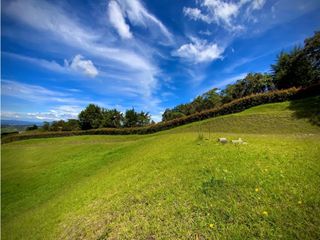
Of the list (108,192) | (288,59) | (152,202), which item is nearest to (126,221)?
(152,202)

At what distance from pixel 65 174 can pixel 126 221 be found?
38.4ft

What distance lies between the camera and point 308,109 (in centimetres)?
1611

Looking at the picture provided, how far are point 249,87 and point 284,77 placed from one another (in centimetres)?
1197

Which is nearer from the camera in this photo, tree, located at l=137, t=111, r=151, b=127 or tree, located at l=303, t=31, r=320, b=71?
tree, located at l=303, t=31, r=320, b=71

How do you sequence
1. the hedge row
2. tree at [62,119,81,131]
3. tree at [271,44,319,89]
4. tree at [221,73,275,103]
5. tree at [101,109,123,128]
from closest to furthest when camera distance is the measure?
the hedge row → tree at [271,44,319,89] → tree at [221,73,275,103] → tree at [101,109,123,128] → tree at [62,119,81,131]

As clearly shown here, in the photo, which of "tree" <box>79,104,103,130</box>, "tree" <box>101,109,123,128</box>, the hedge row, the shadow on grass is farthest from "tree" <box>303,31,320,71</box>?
"tree" <box>79,104,103,130</box>

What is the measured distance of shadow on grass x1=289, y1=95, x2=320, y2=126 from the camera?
14.3 meters

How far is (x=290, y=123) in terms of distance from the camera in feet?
48.7

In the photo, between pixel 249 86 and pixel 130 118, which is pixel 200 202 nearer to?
pixel 130 118

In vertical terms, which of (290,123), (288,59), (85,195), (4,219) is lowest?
(4,219)

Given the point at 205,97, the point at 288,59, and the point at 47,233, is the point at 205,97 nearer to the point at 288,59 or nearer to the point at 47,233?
the point at 288,59

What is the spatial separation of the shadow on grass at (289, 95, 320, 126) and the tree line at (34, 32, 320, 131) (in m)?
12.6

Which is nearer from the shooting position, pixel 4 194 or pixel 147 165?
pixel 147 165

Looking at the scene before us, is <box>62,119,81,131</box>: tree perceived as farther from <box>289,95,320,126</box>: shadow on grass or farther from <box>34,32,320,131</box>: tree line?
<box>289,95,320,126</box>: shadow on grass
